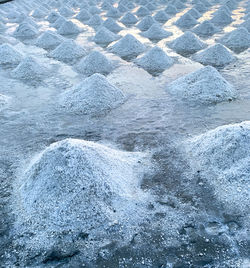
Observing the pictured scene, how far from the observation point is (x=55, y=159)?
3236mm

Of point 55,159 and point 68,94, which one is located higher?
point 55,159

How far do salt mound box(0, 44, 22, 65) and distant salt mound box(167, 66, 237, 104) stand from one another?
4.41m

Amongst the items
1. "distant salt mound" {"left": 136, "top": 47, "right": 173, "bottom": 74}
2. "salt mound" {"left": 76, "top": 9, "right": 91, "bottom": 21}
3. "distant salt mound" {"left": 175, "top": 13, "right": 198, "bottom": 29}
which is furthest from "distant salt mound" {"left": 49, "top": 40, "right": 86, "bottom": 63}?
"salt mound" {"left": 76, "top": 9, "right": 91, "bottom": 21}

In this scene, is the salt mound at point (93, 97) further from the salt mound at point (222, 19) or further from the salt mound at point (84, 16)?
the salt mound at point (84, 16)

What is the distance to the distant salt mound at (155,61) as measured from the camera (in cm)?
730

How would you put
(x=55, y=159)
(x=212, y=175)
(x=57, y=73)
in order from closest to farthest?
(x=55, y=159) → (x=212, y=175) → (x=57, y=73)

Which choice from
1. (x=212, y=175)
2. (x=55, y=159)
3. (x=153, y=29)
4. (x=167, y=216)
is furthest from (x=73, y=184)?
(x=153, y=29)

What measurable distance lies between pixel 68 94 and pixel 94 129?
4.55ft

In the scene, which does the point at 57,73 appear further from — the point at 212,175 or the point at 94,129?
the point at 212,175

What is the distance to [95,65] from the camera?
7316 mm

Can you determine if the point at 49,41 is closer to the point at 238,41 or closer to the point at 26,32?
the point at 26,32

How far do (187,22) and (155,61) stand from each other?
217 inches

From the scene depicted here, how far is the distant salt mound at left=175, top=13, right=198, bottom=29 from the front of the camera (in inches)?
469

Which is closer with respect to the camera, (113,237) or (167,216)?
(113,237)
